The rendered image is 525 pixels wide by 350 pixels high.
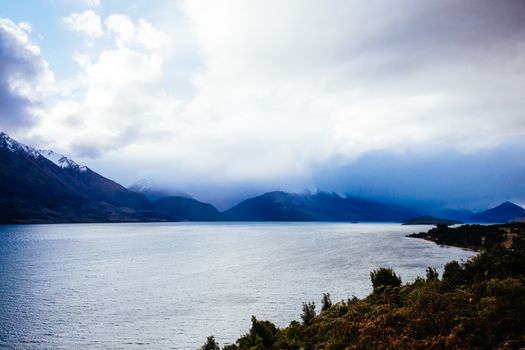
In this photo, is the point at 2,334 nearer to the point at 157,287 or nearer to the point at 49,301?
the point at 49,301

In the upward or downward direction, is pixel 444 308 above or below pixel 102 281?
above

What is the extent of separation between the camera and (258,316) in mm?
54844

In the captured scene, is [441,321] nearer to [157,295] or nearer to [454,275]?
[454,275]

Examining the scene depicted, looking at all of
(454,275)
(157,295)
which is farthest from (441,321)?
(157,295)

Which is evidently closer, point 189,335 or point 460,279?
point 460,279

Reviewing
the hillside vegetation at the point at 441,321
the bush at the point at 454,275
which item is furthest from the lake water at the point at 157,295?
the bush at the point at 454,275

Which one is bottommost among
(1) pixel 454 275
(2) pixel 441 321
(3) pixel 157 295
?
(3) pixel 157 295

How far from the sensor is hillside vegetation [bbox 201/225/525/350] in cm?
1794

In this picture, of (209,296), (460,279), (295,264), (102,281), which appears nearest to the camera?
(460,279)

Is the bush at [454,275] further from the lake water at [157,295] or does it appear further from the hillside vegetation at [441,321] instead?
the lake water at [157,295]

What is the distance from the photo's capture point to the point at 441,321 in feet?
65.6

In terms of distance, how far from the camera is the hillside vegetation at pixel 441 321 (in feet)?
58.9

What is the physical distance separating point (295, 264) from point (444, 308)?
310 feet

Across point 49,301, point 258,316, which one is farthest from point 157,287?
point 258,316
